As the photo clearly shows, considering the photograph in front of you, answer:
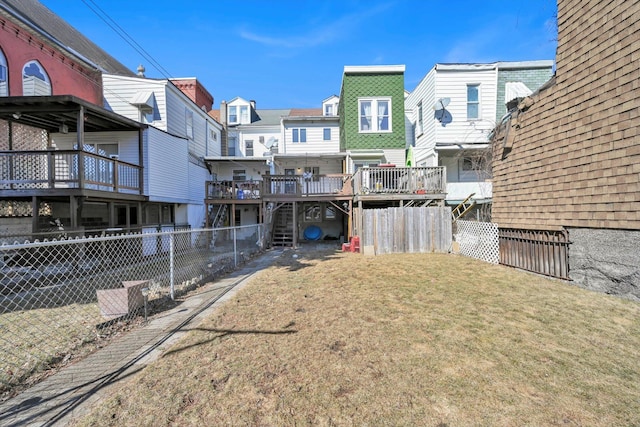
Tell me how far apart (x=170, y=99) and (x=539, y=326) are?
16.6 metres

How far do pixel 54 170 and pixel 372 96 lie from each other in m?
13.8

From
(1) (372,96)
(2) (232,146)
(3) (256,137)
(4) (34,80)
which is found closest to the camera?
(4) (34,80)

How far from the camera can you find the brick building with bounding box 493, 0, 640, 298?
16.4 feet

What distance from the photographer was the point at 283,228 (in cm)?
1542

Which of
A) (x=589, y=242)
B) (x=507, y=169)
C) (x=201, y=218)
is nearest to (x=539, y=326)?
(x=589, y=242)

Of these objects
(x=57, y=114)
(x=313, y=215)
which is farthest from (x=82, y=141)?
(x=313, y=215)

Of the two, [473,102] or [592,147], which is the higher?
[473,102]

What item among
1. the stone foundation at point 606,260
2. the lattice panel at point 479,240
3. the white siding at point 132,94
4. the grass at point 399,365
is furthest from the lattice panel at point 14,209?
the stone foundation at point 606,260

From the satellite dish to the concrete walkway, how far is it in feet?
42.1

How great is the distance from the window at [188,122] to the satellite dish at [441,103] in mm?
13037

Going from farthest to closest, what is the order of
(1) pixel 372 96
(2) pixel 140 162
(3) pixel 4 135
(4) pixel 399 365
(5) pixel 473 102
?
(1) pixel 372 96 < (5) pixel 473 102 < (2) pixel 140 162 < (3) pixel 4 135 < (4) pixel 399 365

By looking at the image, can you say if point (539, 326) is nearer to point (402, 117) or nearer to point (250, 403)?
point (250, 403)

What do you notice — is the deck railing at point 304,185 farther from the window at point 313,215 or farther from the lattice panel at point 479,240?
the lattice panel at point 479,240

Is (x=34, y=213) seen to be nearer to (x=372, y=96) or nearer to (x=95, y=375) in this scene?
A: (x=95, y=375)
